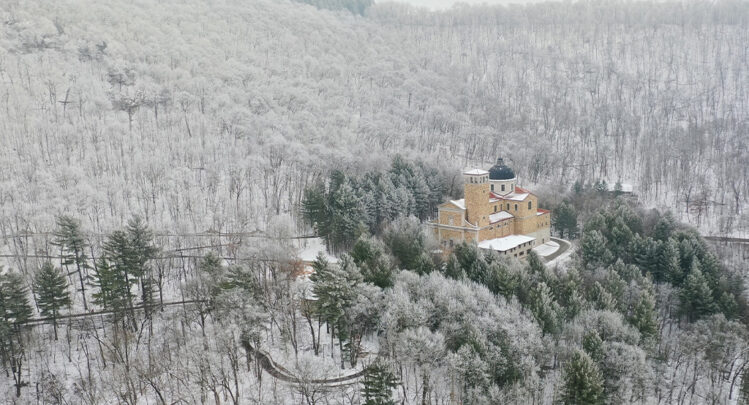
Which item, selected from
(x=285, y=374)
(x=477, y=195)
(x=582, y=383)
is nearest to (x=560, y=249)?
(x=477, y=195)

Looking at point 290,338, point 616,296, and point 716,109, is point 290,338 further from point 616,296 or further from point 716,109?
point 716,109

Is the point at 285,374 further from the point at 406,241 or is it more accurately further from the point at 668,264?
the point at 668,264

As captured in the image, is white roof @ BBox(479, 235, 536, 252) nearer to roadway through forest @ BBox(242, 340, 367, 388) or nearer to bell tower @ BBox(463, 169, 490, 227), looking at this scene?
bell tower @ BBox(463, 169, 490, 227)

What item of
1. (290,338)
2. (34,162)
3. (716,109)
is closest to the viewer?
(290,338)

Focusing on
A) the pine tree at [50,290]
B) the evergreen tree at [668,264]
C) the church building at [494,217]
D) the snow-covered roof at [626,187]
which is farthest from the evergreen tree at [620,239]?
the pine tree at [50,290]

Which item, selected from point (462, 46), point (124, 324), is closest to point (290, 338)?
point (124, 324)

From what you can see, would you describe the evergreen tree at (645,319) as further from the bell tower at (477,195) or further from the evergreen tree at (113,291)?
the evergreen tree at (113,291)

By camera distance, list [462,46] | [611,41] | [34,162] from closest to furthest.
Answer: [34,162] → [611,41] → [462,46]
